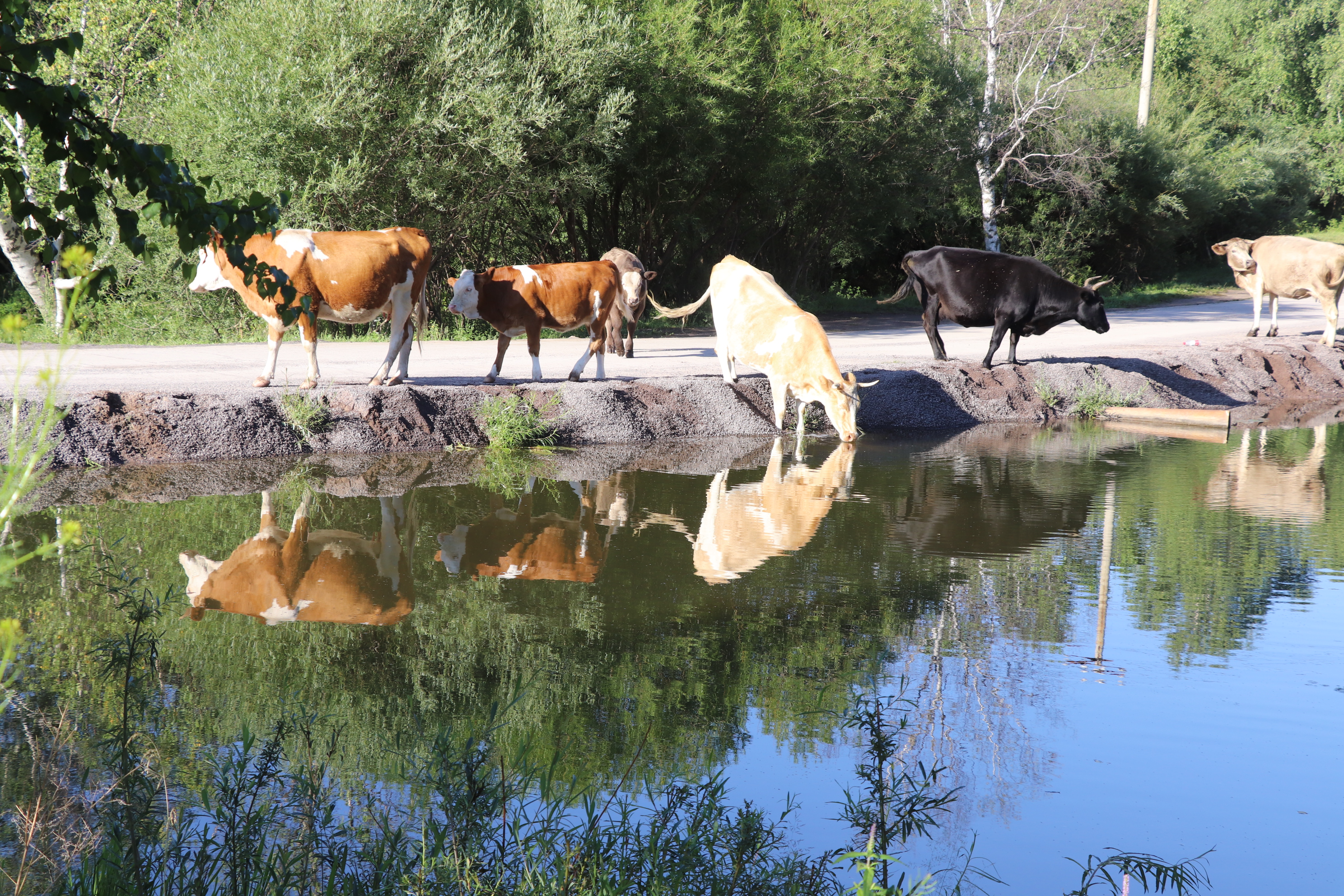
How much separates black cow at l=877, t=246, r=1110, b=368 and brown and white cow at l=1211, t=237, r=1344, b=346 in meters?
6.30

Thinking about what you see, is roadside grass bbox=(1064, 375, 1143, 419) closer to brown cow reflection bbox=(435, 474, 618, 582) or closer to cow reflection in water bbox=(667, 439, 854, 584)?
cow reflection in water bbox=(667, 439, 854, 584)

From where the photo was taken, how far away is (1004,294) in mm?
13070

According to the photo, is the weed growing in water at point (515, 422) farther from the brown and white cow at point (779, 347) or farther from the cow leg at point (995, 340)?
the cow leg at point (995, 340)

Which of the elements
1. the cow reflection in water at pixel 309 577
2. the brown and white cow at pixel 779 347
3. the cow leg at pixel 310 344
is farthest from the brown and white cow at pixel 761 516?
the cow leg at pixel 310 344

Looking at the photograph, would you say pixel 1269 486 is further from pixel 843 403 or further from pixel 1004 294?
pixel 1004 294

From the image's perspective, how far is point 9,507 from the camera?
1.79 metres

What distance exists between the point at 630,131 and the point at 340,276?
10813mm

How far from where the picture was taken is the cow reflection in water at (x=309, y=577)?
5.27 metres

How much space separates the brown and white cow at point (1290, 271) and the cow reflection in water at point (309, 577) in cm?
1587

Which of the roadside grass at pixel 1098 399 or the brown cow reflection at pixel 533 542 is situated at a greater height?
the roadside grass at pixel 1098 399

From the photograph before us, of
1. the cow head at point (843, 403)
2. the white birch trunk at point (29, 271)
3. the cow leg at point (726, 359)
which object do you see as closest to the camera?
the cow head at point (843, 403)

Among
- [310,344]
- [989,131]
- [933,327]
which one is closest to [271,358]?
[310,344]

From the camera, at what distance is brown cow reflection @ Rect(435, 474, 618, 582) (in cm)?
609

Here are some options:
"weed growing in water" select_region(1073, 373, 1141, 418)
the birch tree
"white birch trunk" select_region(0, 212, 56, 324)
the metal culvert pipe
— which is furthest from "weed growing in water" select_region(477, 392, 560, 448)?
the birch tree
